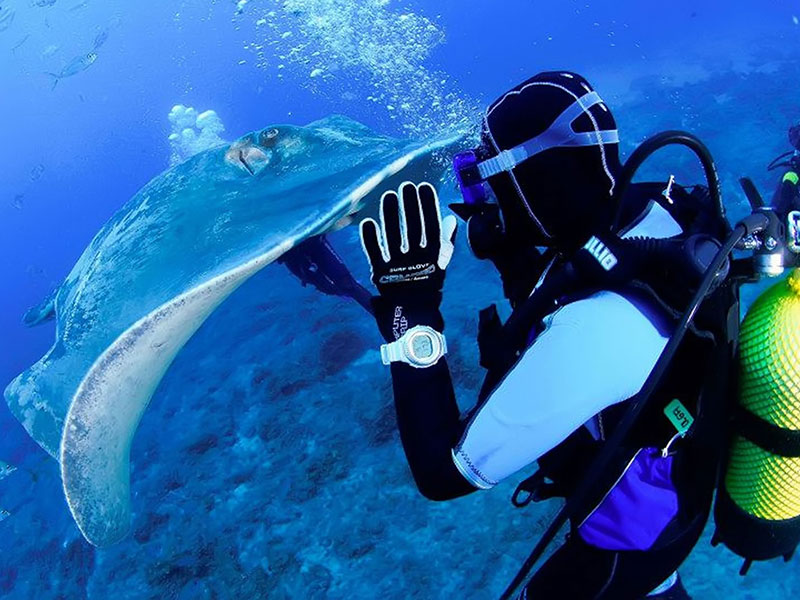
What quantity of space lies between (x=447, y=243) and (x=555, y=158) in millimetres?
467

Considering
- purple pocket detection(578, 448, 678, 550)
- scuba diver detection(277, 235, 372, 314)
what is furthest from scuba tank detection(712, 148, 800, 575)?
scuba diver detection(277, 235, 372, 314)

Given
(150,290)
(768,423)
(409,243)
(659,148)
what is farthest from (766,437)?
(150,290)

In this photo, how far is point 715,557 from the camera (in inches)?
170

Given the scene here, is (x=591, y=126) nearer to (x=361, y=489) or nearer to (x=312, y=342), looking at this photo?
(x=361, y=489)

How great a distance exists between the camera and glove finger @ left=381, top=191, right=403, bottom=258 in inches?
70.0

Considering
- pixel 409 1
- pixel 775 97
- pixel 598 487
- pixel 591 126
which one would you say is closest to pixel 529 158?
pixel 591 126

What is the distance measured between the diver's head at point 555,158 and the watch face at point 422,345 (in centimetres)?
56

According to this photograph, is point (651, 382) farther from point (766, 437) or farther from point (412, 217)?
point (412, 217)

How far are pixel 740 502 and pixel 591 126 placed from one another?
1447mm

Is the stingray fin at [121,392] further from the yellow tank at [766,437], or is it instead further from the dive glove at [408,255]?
the yellow tank at [766,437]

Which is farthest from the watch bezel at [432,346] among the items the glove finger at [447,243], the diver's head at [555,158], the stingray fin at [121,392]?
the stingray fin at [121,392]

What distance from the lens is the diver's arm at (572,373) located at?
1.39 metres

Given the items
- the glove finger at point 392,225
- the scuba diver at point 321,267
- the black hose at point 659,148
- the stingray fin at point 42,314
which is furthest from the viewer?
the stingray fin at point 42,314

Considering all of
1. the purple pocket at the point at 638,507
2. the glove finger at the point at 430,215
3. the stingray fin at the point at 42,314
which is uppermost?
the glove finger at the point at 430,215
